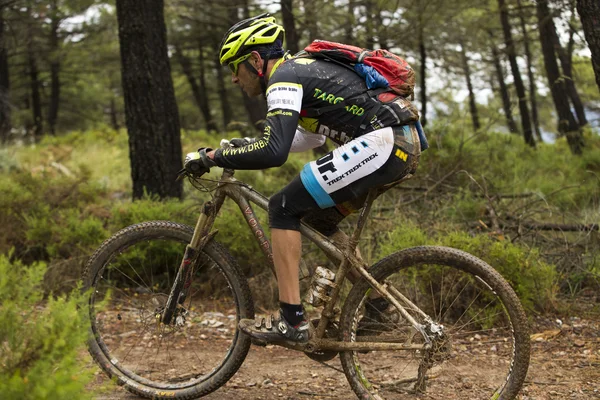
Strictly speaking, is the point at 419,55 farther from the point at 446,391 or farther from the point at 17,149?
the point at 446,391

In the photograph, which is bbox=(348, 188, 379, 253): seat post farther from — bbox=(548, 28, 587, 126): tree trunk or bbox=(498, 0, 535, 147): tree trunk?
bbox=(548, 28, 587, 126): tree trunk

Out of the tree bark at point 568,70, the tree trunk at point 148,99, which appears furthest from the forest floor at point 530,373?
the tree bark at point 568,70

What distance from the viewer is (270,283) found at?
5906mm

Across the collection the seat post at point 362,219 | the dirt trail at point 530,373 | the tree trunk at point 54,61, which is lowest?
the dirt trail at point 530,373

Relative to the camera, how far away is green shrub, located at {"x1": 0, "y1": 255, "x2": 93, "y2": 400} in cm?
230

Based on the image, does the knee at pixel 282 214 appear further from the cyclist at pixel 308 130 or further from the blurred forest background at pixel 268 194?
the blurred forest background at pixel 268 194

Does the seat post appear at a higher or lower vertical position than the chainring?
higher

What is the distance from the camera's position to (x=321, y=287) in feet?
12.0

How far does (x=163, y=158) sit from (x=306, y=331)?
13.6 feet

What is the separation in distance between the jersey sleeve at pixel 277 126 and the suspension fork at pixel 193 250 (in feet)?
1.98

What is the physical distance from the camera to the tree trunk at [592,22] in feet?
16.1

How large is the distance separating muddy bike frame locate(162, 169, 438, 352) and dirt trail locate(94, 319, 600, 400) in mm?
581

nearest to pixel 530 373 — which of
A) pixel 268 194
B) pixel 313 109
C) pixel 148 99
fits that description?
pixel 313 109

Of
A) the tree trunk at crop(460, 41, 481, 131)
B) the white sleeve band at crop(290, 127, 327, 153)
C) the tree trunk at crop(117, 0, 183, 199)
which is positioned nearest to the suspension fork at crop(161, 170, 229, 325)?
the white sleeve band at crop(290, 127, 327, 153)
